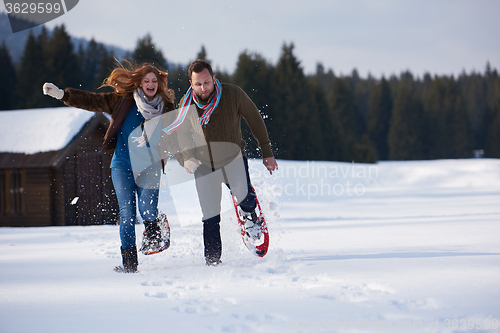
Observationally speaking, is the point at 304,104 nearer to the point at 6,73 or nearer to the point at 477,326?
the point at 6,73

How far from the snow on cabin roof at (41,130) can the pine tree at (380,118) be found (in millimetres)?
45375

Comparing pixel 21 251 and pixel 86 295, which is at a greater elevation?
pixel 86 295

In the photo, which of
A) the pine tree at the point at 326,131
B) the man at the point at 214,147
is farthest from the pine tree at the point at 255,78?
the man at the point at 214,147

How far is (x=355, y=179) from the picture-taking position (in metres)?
22.3

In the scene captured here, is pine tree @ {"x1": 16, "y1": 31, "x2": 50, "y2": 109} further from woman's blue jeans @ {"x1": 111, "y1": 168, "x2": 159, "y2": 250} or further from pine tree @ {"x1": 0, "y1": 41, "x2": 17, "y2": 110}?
woman's blue jeans @ {"x1": 111, "y1": 168, "x2": 159, "y2": 250}

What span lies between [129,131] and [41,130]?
9012 millimetres

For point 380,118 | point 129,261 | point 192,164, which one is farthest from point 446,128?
point 129,261

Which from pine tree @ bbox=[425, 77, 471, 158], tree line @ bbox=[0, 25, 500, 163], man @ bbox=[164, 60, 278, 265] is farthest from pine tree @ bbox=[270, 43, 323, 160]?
man @ bbox=[164, 60, 278, 265]

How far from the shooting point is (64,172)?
37.7 feet

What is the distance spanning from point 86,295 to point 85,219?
30.2 ft

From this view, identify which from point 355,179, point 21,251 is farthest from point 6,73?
point 21,251

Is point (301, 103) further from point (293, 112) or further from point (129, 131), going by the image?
point (129, 131)

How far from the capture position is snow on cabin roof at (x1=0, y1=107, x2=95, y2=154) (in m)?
11.4

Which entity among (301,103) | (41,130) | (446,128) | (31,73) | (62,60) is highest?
(62,60)
